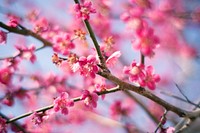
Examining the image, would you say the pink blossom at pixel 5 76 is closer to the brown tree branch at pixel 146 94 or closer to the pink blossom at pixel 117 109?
the brown tree branch at pixel 146 94

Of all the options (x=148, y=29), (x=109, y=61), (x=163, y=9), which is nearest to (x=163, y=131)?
(x=109, y=61)

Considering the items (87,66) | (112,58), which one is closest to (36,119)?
(87,66)

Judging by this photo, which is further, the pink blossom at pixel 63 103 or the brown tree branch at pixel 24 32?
the brown tree branch at pixel 24 32

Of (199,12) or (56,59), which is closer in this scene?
(56,59)

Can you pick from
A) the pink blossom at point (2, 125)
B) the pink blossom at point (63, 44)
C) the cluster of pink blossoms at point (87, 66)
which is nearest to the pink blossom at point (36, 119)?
the pink blossom at point (2, 125)

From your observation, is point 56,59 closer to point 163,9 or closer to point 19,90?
point 19,90

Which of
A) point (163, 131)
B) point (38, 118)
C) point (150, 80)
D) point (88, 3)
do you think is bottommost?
point (163, 131)
